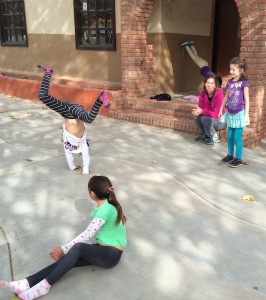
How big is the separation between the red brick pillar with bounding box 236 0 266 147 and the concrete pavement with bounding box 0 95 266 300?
77 centimetres

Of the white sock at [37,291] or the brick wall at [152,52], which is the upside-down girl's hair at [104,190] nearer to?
the white sock at [37,291]

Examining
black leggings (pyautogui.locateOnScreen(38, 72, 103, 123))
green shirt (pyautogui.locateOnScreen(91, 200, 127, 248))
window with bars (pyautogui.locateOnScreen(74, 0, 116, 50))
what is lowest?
green shirt (pyautogui.locateOnScreen(91, 200, 127, 248))

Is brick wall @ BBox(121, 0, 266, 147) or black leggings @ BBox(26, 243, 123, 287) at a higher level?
brick wall @ BBox(121, 0, 266, 147)

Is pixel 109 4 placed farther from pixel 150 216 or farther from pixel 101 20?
pixel 150 216

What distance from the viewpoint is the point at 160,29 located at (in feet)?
26.9

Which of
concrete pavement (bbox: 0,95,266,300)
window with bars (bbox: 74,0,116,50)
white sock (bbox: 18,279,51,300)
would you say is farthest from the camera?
window with bars (bbox: 74,0,116,50)

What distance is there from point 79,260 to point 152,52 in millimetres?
6102

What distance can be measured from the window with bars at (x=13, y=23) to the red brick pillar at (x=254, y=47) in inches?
292

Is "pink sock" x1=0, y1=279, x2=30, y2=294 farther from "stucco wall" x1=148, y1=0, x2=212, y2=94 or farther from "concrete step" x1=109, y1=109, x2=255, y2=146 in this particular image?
"stucco wall" x1=148, y1=0, x2=212, y2=94

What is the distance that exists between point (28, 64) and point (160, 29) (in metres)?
4.93

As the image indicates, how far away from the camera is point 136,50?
7.81 meters

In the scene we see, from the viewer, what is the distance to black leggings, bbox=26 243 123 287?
8.82ft

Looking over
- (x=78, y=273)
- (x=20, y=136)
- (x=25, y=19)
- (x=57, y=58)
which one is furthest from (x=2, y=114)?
(x=78, y=273)

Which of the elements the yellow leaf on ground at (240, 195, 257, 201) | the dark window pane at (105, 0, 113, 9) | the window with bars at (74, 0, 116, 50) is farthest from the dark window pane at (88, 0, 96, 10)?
the yellow leaf on ground at (240, 195, 257, 201)
